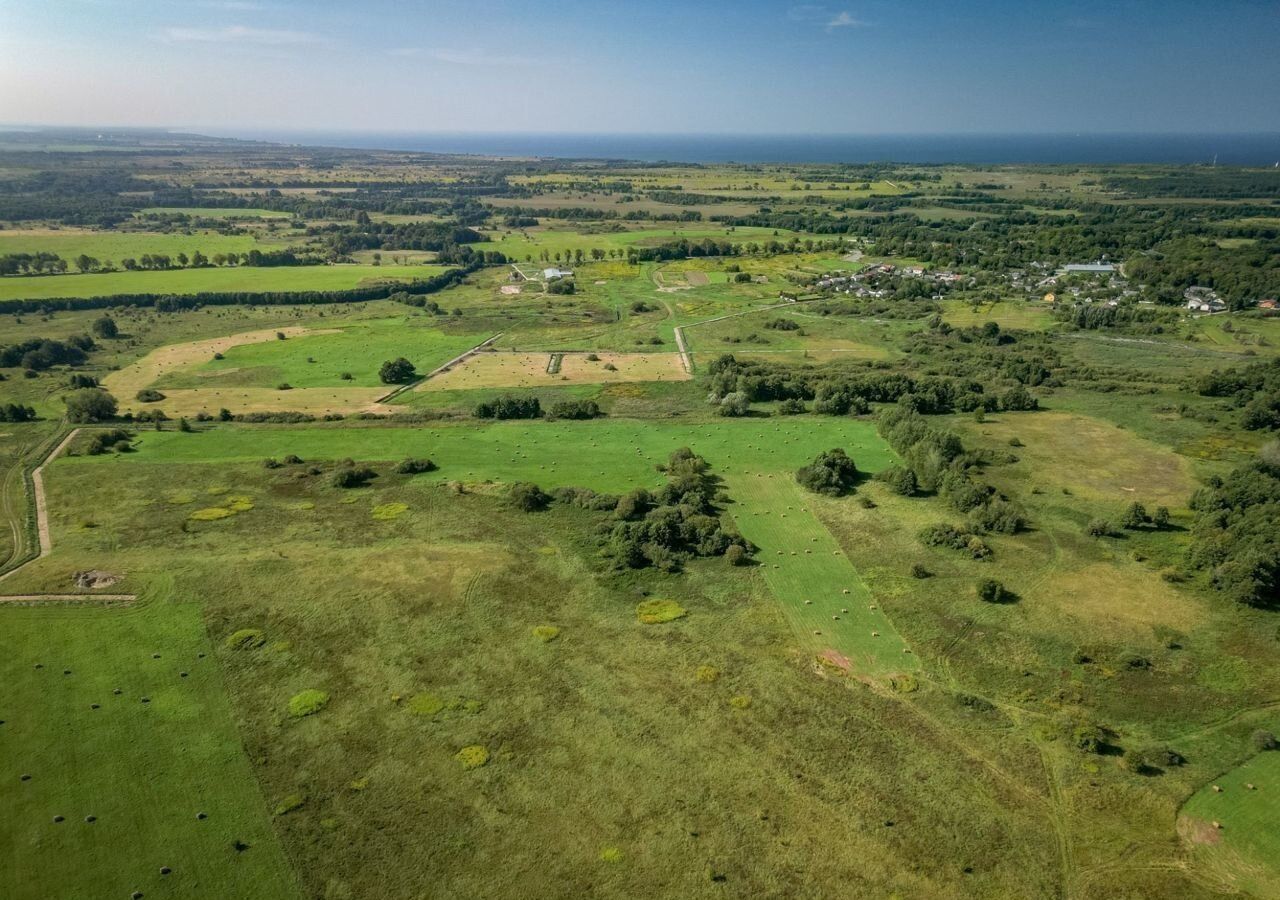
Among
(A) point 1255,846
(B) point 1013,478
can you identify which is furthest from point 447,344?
(A) point 1255,846

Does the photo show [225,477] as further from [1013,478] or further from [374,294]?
[374,294]

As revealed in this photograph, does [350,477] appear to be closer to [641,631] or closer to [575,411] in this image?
[575,411]

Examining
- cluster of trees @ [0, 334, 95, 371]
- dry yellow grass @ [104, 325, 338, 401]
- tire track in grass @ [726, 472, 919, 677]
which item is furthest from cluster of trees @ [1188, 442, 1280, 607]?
cluster of trees @ [0, 334, 95, 371]

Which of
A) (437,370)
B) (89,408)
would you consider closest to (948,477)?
(437,370)

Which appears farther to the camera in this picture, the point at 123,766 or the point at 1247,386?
the point at 1247,386

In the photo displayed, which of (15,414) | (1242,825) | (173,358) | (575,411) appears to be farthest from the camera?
(173,358)

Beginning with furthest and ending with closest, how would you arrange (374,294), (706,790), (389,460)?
(374,294) < (389,460) < (706,790)
